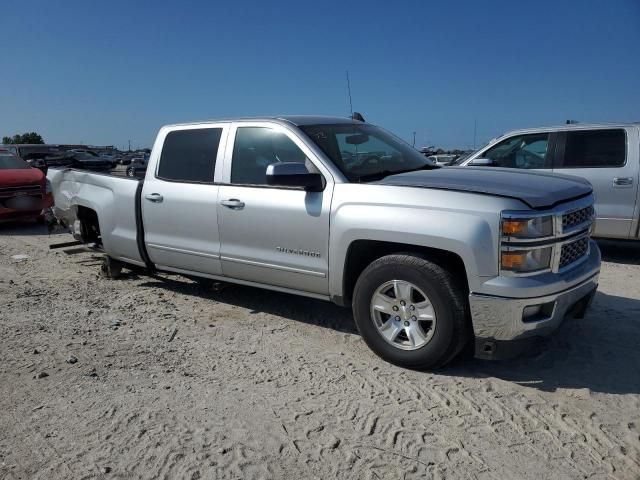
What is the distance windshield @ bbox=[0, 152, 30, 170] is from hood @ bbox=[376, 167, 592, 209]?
9.98 m

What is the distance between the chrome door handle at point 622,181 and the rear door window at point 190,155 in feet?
17.0

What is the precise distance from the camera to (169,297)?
5.73 m

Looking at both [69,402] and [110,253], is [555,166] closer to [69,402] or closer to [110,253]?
[110,253]

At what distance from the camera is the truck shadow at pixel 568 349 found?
3.64 meters

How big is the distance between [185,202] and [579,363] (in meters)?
3.58

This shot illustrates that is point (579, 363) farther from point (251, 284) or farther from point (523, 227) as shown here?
point (251, 284)

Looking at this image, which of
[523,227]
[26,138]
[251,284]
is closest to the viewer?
[523,227]

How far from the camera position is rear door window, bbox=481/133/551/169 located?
295 inches

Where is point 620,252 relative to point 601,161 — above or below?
below

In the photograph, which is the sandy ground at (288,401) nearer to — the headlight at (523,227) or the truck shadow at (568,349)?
the truck shadow at (568,349)

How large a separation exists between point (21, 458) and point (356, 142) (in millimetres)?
3372

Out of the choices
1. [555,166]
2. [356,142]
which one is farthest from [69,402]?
[555,166]

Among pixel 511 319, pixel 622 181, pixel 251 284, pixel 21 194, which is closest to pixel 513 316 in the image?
pixel 511 319

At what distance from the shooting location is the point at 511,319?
11.0ft
